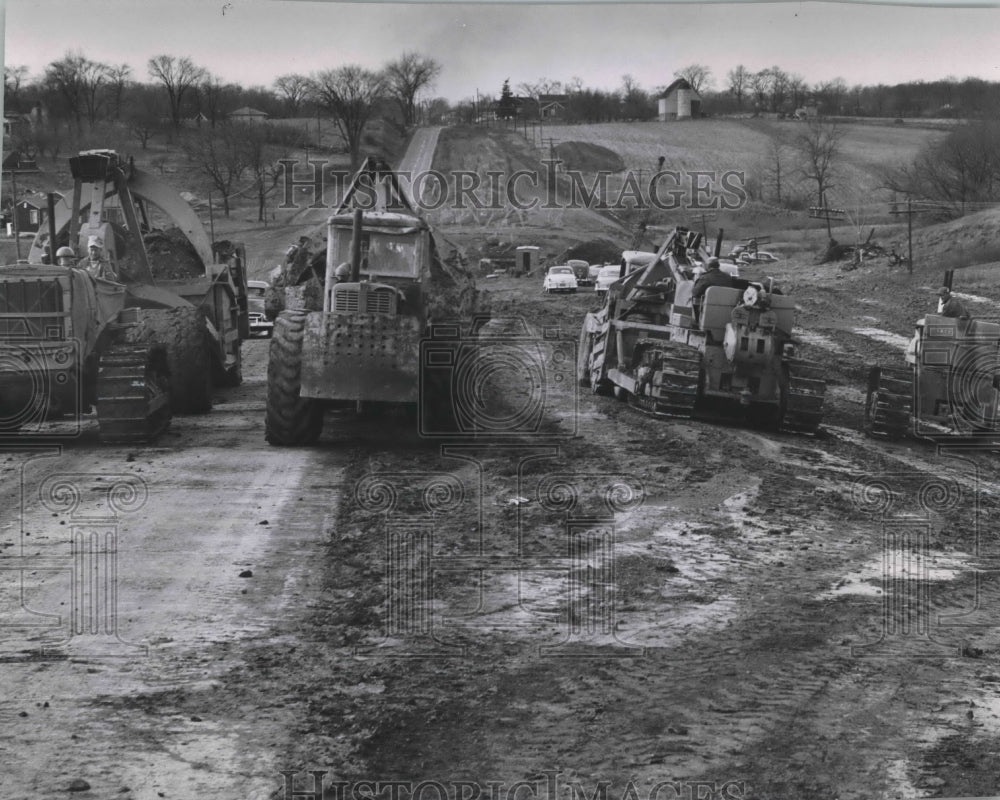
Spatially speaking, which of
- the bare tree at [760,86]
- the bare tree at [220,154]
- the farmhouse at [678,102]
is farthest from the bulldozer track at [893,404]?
the bare tree at [220,154]

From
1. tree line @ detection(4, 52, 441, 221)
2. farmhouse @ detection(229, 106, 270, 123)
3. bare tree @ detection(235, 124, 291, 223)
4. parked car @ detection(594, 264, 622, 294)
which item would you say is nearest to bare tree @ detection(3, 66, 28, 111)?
tree line @ detection(4, 52, 441, 221)

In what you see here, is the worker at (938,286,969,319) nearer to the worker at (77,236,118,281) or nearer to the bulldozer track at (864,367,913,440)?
the bulldozer track at (864,367,913,440)

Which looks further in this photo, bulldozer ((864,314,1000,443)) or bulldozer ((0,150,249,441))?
bulldozer ((864,314,1000,443))

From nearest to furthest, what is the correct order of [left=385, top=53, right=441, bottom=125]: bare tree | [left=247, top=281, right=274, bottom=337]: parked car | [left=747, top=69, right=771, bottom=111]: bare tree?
[left=385, top=53, right=441, bottom=125]: bare tree → [left=747, top=69, right=771, bottom=111]: bare tree → [left=247, top=281, right=274, bottom=337]: parked car

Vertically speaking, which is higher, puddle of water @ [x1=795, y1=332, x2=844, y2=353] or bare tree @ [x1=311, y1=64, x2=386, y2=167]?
bare tree @ [x1=311, y1=64, x2=386, y2=167]

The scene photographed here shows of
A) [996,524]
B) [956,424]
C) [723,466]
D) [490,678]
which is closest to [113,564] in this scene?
[490,678]

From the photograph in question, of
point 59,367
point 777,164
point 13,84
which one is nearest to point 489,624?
point 13,84
